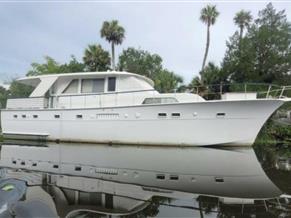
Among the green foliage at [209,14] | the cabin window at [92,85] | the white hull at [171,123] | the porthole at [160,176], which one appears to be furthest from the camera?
the green foliage at [209,14]

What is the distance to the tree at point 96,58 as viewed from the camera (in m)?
27.6

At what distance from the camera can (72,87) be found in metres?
16.3

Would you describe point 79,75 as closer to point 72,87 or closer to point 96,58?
point 72,87

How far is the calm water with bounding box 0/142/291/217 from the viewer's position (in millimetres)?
4902

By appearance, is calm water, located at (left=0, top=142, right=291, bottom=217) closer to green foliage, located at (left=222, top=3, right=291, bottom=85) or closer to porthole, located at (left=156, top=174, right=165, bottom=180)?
porthole, located at (left=156, top=174, right=165, bottom=180)

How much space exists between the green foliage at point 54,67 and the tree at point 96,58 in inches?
126

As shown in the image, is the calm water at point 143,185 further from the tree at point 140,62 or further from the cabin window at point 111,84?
the tree at point 140,62

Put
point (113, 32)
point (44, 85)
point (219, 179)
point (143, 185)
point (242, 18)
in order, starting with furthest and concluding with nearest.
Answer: point (242, 18) → point (113, 32) → point (44, 85) → point (219, 179) → point (143, 185)

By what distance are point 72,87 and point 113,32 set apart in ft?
46.5

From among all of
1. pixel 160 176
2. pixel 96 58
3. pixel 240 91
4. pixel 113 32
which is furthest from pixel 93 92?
pixel 113 32

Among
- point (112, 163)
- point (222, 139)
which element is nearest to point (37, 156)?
point (112, 163)

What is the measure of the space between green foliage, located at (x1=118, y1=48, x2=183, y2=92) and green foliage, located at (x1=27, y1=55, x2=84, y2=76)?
7697 millimetres

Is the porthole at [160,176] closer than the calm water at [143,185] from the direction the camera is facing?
No

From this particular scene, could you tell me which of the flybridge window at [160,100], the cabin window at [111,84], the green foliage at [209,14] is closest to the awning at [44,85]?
the cabin window at [111,84]
